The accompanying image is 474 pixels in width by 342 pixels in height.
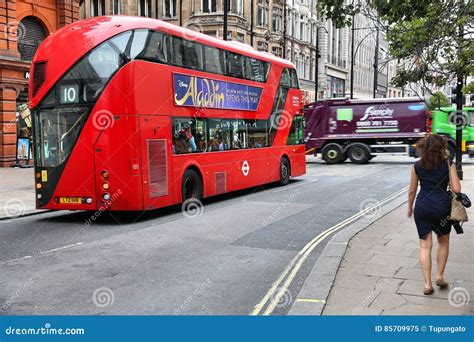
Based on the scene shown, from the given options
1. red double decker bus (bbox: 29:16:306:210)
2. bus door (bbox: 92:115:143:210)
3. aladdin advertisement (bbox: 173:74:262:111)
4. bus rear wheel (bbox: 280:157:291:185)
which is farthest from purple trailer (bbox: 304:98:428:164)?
bus door (bbox: 92:115:143:210)

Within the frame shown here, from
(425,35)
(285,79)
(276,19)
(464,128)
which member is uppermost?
(276,19)

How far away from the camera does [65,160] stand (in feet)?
35.3

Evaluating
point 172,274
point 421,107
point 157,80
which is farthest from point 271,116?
point 421,107

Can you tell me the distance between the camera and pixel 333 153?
2973 cm

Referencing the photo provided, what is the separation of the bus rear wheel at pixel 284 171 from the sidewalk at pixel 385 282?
377 inches

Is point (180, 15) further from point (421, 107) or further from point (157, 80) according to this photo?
point (157, 80)

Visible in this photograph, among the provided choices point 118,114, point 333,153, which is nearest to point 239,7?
point 333,153

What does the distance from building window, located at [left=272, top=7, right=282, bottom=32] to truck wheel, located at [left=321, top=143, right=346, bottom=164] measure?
71.5 feet

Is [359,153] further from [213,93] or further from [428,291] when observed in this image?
[428,291]

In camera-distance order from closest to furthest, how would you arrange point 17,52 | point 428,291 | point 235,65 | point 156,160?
1. point 428,291
2. point 156,160
3. point 235,65
4. point 17,52

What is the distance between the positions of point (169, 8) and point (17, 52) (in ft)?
Result: 80.8

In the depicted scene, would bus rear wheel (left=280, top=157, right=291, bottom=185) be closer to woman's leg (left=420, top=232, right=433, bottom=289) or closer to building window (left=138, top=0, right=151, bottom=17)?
woman's leg (left=420, top=232, right=433, bottom=289)

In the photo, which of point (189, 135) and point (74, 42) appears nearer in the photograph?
point (74, 42)

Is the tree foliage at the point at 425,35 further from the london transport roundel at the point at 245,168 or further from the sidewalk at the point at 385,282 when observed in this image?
the london transport roundel at the point at 245,168
